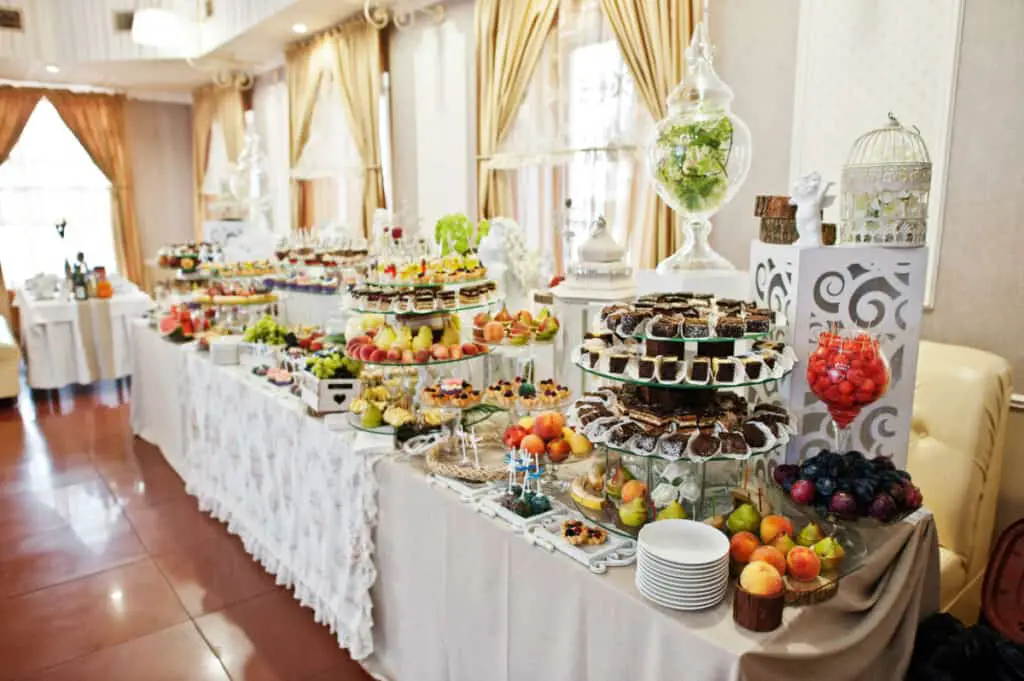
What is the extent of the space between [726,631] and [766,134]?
2.48 m

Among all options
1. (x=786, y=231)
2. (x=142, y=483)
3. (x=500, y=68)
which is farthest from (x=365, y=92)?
(x=786, y=231)

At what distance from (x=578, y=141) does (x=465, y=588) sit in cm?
296

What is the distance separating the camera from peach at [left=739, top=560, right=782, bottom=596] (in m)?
1.29

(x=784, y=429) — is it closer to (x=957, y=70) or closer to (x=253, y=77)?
(x=957, y=70)

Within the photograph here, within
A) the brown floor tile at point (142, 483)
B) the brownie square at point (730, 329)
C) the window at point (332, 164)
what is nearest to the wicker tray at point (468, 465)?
the brownie square at point (730, 329)

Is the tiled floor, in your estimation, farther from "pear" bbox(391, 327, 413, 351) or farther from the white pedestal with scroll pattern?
the white pedestal with scroll pattern

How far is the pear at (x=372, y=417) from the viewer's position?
2.34 metres

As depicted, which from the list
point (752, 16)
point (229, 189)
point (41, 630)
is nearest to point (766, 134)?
point (752, 16)

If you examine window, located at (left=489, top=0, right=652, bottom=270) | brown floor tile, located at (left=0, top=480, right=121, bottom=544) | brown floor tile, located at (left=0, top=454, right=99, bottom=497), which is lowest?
brown floor tile, located at (left=0, top=480, right=121, bottom=544)

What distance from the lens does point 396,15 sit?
5242 mm

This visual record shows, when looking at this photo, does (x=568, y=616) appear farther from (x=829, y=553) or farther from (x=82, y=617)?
(x=82, y=617)

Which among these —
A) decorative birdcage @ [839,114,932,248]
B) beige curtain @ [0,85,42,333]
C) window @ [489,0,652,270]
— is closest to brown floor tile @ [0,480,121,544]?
window @ [489,0,652,270]

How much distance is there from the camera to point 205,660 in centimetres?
246

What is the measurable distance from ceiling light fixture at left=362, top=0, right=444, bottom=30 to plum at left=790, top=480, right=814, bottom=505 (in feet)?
14.6
